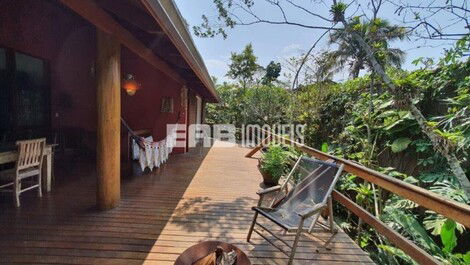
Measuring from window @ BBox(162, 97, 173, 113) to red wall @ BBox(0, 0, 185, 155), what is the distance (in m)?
0.12

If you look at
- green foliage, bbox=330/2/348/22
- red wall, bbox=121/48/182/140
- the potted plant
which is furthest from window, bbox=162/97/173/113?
green foliage, bbox=330/2/348/22

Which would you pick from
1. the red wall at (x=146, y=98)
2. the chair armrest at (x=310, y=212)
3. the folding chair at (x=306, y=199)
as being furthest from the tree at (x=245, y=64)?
the chair armrest at (x=310, y=212)

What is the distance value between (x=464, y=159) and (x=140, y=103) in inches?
245

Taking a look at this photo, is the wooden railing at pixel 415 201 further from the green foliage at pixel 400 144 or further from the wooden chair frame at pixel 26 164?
the wooden chair frame at pixel 26 164

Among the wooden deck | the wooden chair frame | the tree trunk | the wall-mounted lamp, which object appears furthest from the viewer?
the wall-mounted lamp

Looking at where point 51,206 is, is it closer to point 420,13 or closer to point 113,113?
point 113,113

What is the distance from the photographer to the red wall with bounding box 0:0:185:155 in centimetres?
445

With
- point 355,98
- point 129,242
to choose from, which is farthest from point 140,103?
point 355,98

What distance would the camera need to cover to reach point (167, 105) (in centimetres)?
663

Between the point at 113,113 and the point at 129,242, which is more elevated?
the point at 113,113

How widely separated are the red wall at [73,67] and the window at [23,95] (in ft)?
0.63

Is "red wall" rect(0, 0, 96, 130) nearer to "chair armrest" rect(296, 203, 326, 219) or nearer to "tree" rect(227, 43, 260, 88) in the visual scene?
"chair armrest" rect(296, 203, 326, 219)

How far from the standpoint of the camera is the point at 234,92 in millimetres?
17875

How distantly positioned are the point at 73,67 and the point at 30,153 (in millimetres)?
3350
